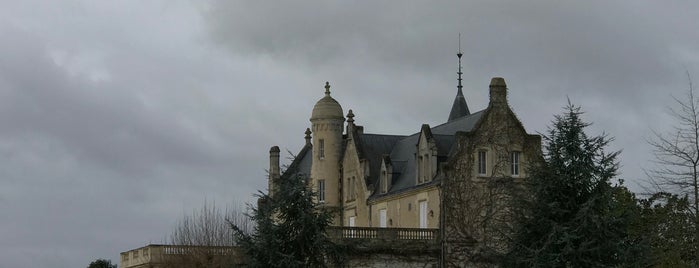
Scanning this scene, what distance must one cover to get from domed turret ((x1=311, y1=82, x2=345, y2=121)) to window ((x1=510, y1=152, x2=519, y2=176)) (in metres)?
11.0

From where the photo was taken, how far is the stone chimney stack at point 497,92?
59219mm

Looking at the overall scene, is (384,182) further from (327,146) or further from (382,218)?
(327,146)

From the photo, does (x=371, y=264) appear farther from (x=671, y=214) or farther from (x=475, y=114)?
(x=671, y=214)

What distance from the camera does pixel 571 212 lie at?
142 feet

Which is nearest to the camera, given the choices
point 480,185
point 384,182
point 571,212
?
point 571,212

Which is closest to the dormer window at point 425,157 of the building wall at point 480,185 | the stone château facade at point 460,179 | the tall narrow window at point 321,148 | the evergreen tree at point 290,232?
the stone château facade at point 460,179

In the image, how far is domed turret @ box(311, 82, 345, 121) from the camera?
66875 millimetres

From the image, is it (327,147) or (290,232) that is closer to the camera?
(290,232)

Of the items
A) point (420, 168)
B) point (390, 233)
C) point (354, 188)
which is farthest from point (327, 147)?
point (390, 233)

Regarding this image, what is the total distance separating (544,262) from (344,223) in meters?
25.3

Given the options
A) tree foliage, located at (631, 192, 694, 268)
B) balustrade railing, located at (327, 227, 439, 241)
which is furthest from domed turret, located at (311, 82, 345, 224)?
tree foliage, located at (631, 192, 694, 268)

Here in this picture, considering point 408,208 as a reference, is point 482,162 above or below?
above

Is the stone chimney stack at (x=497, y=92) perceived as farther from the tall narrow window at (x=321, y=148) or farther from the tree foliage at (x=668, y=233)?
the tall narrow window at (x=321, y=148)

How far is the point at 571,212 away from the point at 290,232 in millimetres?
9101
